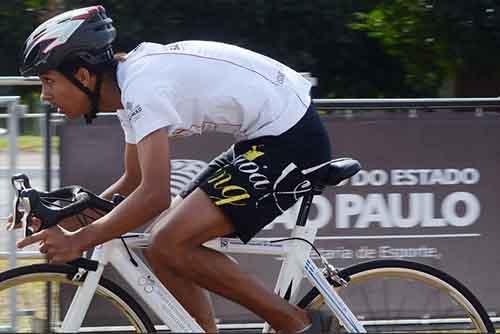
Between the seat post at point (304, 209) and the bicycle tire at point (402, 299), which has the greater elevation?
the seat post at point (304, 209)

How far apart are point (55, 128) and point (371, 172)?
167cm

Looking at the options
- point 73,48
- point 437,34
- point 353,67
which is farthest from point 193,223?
point 353,67

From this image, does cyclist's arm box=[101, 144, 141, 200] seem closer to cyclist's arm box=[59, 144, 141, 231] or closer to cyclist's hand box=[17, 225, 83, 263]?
cyclist's arm box=[59, 144, 141, 231]

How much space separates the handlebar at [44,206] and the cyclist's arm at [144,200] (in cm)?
14

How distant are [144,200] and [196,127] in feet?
1.31

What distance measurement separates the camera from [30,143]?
5938 millimetres

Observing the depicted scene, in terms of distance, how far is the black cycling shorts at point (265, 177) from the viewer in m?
4.43

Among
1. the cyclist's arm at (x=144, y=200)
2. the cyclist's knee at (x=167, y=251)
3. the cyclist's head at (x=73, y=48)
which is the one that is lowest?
the cyclist's knee at (x=167, y=251)

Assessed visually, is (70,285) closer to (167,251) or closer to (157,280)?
(157,280)

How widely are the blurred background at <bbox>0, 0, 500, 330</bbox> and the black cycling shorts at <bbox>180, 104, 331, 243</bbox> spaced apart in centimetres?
131

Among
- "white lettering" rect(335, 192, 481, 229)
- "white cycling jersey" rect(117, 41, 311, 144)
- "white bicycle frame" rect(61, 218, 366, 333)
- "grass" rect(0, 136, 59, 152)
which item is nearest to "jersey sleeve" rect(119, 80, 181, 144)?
"white cycling jersey" rect(117, 41, 311, 144)

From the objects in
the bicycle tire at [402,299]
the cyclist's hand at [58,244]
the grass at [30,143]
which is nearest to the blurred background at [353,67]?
the grass at [30,143]

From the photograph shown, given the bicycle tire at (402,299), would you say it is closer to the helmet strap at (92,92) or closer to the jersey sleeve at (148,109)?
the jersey sleeve at (148,109)

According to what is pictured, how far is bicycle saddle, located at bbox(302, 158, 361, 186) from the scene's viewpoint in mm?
4527
